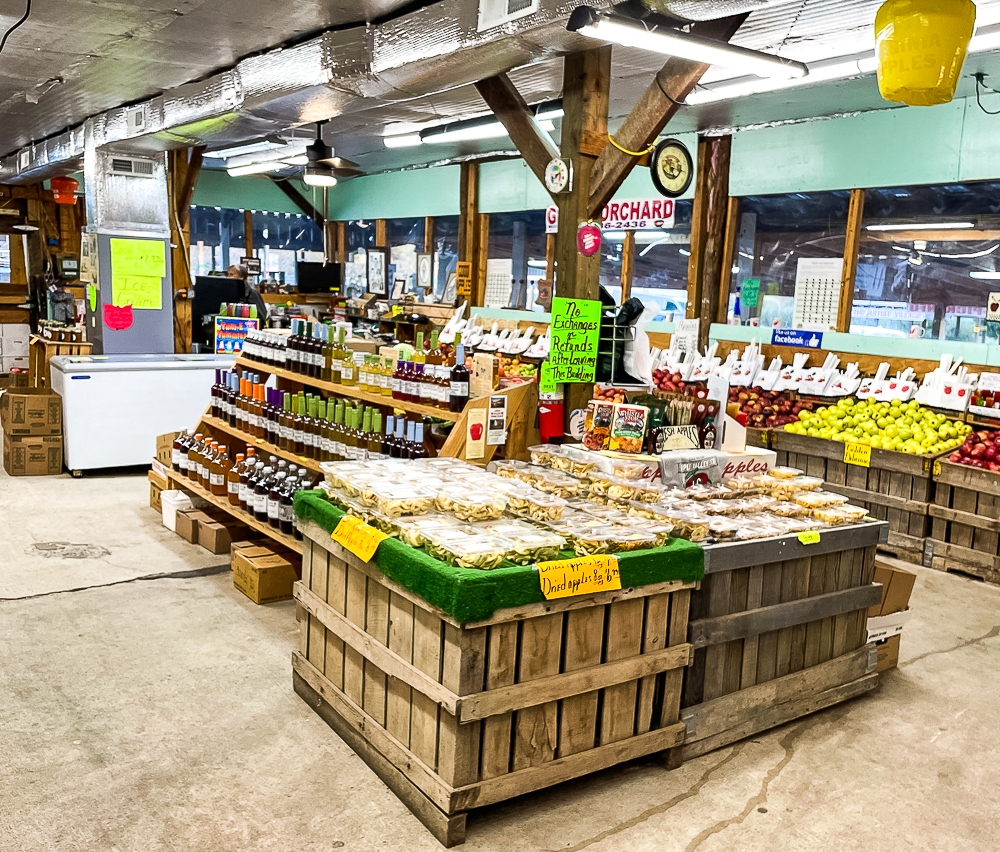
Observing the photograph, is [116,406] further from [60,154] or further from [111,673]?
[111,673]

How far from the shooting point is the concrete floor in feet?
9.40

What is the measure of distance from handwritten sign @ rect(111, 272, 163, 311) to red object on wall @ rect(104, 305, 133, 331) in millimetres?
54

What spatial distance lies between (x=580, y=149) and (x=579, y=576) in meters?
2.45

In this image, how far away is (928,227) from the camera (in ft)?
25.6

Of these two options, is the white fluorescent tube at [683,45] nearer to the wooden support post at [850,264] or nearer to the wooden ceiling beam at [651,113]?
the wooden ceiling beam at [651,113]

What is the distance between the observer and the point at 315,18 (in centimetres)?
525

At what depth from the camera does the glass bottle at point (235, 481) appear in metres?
5.96

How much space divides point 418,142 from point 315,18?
182 inches

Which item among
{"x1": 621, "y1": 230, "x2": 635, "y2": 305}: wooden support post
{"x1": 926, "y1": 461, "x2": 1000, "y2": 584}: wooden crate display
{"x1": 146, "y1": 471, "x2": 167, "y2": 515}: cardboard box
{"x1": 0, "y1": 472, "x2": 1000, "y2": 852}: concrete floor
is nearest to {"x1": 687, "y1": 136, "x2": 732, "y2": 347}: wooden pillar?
{"x1": 621, "y1": 230, "x2": 635, "y2": 305}: wooden support post

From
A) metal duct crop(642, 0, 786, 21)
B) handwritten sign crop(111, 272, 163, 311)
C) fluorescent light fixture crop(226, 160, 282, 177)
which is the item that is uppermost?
fluorescent light fixture crop(226, 160, 282, 177)

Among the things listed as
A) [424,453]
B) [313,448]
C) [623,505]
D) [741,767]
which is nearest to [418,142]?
[313,448]

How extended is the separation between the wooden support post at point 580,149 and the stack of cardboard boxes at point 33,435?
19.3ft

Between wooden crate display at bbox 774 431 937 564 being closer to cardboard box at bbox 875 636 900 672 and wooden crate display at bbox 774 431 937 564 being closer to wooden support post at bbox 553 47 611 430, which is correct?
cardboard box at bbox 875 636 900 672

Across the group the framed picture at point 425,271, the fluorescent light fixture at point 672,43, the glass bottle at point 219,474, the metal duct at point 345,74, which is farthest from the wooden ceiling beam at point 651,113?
the framed picture at point 425,271
